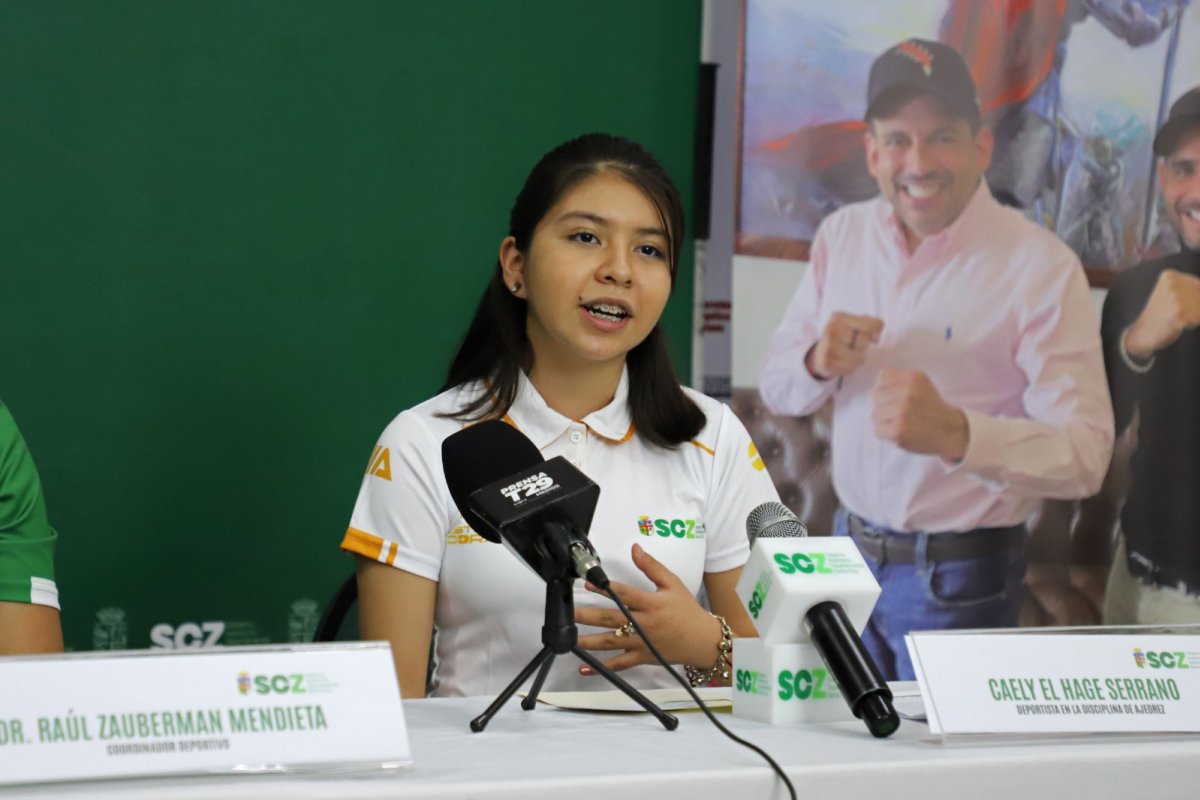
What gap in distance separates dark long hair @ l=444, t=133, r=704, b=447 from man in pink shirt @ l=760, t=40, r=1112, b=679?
596 mm

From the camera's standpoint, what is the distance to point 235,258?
6.88 ft

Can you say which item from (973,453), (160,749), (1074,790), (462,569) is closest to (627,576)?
(462,569)

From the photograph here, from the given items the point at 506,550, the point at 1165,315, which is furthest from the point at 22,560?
the point at 1165,315

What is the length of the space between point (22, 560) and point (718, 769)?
3.20 ft

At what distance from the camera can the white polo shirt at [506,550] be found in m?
1.54

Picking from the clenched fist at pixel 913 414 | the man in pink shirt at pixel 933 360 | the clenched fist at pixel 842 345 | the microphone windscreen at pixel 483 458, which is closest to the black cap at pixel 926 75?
the man in pink shirt at pixel 933 360

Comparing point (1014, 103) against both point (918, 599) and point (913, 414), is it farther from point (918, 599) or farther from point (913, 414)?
point (918, 599)

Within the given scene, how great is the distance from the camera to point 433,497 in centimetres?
157

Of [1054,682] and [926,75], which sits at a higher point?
[926,75]

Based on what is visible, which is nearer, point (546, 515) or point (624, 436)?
point (546, 515)

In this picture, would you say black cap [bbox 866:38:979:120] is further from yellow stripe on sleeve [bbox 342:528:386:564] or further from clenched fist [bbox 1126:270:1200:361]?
yellow stripe on sleeve [bbox 342:528:386:564]

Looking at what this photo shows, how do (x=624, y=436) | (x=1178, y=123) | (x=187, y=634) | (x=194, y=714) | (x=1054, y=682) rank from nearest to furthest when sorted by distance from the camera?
1. (x=194, y=714)
2. (x=1054, y=682)
3. (x=624, y=436)
4. (x=187, y=634)
5. (x=1178, y=123)

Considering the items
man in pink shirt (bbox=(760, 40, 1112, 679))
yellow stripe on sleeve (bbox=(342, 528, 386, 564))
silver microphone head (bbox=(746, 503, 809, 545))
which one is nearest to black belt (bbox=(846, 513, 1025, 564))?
man in pink shirt (bbox=(760, 40, 1112, 679))

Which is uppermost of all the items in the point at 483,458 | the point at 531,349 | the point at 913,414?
the point at 483,458
